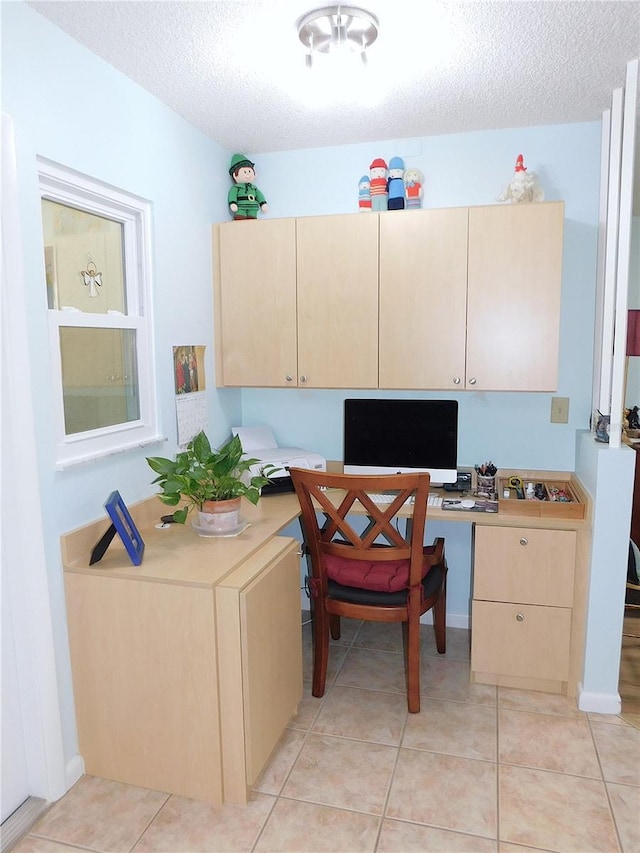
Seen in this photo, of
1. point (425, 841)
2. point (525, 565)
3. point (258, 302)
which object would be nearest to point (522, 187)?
point (258, 302)

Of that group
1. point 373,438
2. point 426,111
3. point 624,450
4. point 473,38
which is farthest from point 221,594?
point 426,111

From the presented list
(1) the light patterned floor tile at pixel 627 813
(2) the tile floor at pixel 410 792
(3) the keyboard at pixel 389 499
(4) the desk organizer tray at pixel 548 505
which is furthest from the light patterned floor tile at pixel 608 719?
(3) the keyboard at pixel 389 499

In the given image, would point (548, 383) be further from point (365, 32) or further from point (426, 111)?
point (365, 32)

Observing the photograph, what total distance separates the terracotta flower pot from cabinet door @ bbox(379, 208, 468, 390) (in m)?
1.03

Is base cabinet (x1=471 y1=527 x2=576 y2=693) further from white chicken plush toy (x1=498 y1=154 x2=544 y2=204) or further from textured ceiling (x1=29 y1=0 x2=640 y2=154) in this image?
textured ceiling (x1=29 y1=0 x2=640 y2=154)

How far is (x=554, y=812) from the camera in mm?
1934

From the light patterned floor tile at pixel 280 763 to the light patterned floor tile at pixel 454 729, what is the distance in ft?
1.33

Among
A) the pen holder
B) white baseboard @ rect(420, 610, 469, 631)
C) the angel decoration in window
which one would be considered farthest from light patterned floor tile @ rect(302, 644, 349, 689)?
the angel decoration in window

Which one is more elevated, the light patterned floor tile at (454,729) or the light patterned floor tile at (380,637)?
the light patterned floor tile at (380,637)

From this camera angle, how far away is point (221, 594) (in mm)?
1886

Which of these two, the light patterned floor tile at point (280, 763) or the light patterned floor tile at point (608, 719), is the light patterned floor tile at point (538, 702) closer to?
the light patterned floor tile at point (608, 719)

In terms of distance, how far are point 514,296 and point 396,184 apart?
2.59 ft

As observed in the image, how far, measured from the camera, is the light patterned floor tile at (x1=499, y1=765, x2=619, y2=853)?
5.97 ft

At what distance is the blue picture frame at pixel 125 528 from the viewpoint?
6.54 ft
